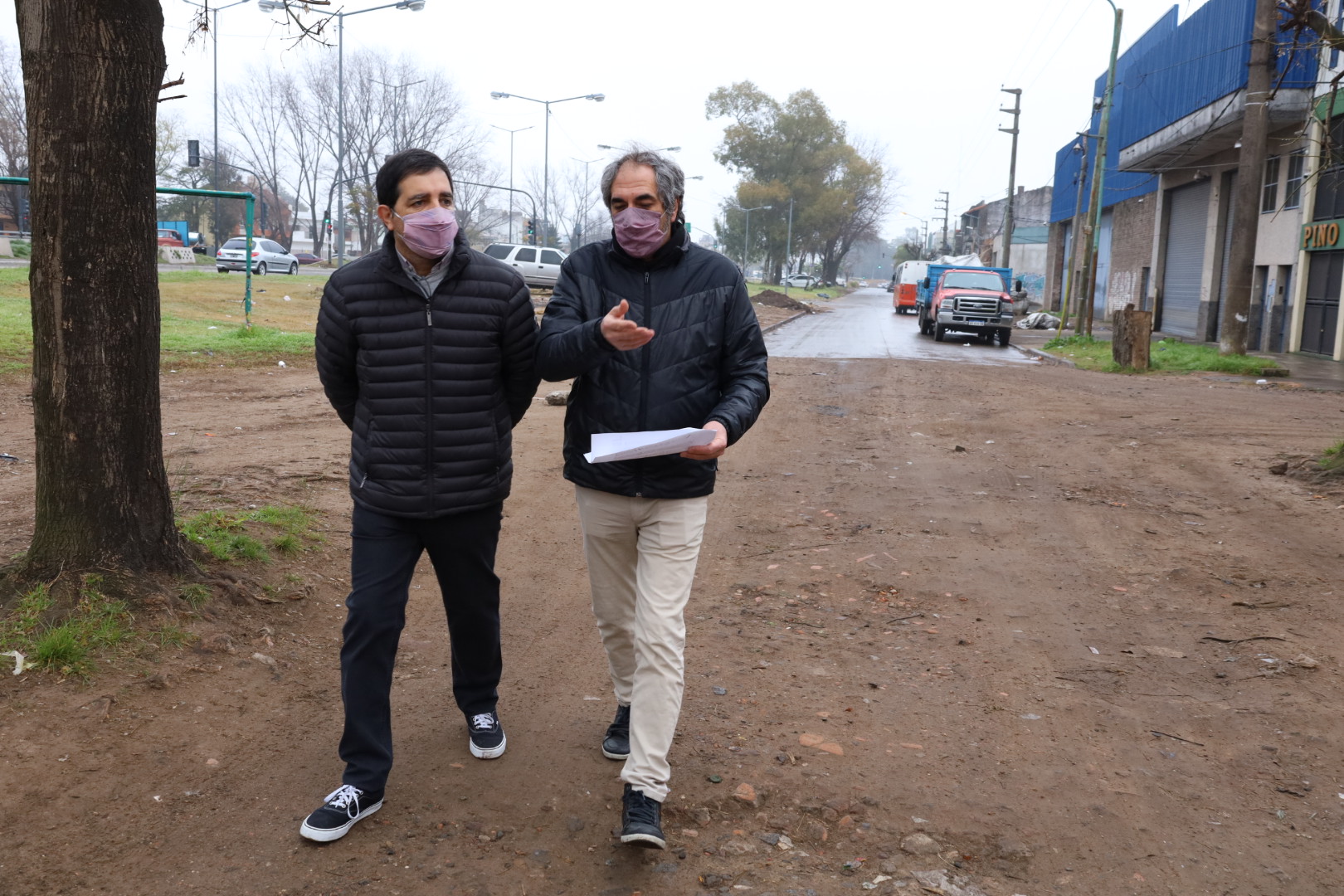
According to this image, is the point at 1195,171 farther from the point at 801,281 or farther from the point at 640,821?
the point at 801,281

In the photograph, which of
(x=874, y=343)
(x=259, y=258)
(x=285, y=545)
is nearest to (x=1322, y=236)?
(x=874, y=343)

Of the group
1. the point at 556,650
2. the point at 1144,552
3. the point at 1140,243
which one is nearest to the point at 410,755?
the point at 556,650

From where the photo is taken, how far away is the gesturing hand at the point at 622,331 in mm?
3254

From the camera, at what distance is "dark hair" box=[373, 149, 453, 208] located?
3.46 metres

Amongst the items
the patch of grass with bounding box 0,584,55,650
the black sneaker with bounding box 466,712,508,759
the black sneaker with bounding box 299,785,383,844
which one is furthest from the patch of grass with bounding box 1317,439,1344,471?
the patch of grass with bounding box 0,584,55,650

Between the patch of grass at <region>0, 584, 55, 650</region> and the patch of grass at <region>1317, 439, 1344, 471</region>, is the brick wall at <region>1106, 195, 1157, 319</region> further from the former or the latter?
the patch of grass at <region>0, 584, 55, 650</region>

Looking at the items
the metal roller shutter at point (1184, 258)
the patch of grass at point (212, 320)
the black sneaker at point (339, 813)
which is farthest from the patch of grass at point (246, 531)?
the metal roller shutter at point (1184, 258)

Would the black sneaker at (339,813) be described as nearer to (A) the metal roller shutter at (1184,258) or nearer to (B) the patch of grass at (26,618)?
(B) the patch of grass at (26,618)

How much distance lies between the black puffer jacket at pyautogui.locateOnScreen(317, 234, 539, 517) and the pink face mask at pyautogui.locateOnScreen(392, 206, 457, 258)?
0.28 feet

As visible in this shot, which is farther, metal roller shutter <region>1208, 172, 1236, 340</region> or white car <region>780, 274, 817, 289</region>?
white car <region>780, 274, 817, 289</region>

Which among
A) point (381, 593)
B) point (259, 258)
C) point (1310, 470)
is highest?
point (259, 258)

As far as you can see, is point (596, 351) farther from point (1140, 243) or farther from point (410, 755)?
point (1140, 243)

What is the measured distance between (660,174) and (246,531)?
3.60m

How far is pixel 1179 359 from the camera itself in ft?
70.3
